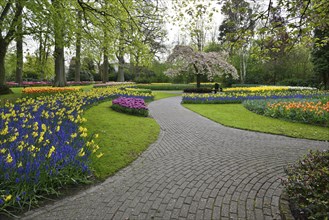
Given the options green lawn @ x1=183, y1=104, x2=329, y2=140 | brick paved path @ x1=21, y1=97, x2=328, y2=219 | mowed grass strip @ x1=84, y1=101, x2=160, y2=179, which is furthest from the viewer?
green lawn @ x1=183, y1=104, x2=329, y2=140

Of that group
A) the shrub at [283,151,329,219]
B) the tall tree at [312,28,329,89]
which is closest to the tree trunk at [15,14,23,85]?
the shrub at [283,151,329,219]

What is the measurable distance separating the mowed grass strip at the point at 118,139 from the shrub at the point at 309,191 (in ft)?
10.7

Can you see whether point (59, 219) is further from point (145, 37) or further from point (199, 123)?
point (199, 123)

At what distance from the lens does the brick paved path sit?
3273mm

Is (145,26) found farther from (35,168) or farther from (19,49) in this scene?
(19,49)

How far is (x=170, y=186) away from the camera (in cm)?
407

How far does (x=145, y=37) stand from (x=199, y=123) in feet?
14.0

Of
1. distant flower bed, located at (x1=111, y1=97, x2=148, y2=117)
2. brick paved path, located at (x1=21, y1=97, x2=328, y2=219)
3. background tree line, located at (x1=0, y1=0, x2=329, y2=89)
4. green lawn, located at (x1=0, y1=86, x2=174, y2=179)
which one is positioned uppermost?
background tree line, located at (x1=0, y1=0, x2=329, y2=89)

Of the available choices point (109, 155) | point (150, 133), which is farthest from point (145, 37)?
point (109, 155)

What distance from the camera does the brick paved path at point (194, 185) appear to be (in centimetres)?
327

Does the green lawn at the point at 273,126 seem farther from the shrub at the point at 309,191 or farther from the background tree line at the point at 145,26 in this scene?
the shrub at the point at 309,191

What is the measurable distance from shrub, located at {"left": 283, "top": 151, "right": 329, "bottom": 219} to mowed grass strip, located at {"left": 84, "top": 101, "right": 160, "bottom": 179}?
3251 millimetres

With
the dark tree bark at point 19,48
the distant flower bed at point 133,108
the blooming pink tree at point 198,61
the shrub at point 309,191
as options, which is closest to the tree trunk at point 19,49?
the dark tree bark at point 19,48

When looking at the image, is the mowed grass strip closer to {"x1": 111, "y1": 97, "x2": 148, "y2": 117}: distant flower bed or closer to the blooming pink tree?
{"x1": 111, "y1": 97, "x2": 148, "y2": 117}: distant flower bed
